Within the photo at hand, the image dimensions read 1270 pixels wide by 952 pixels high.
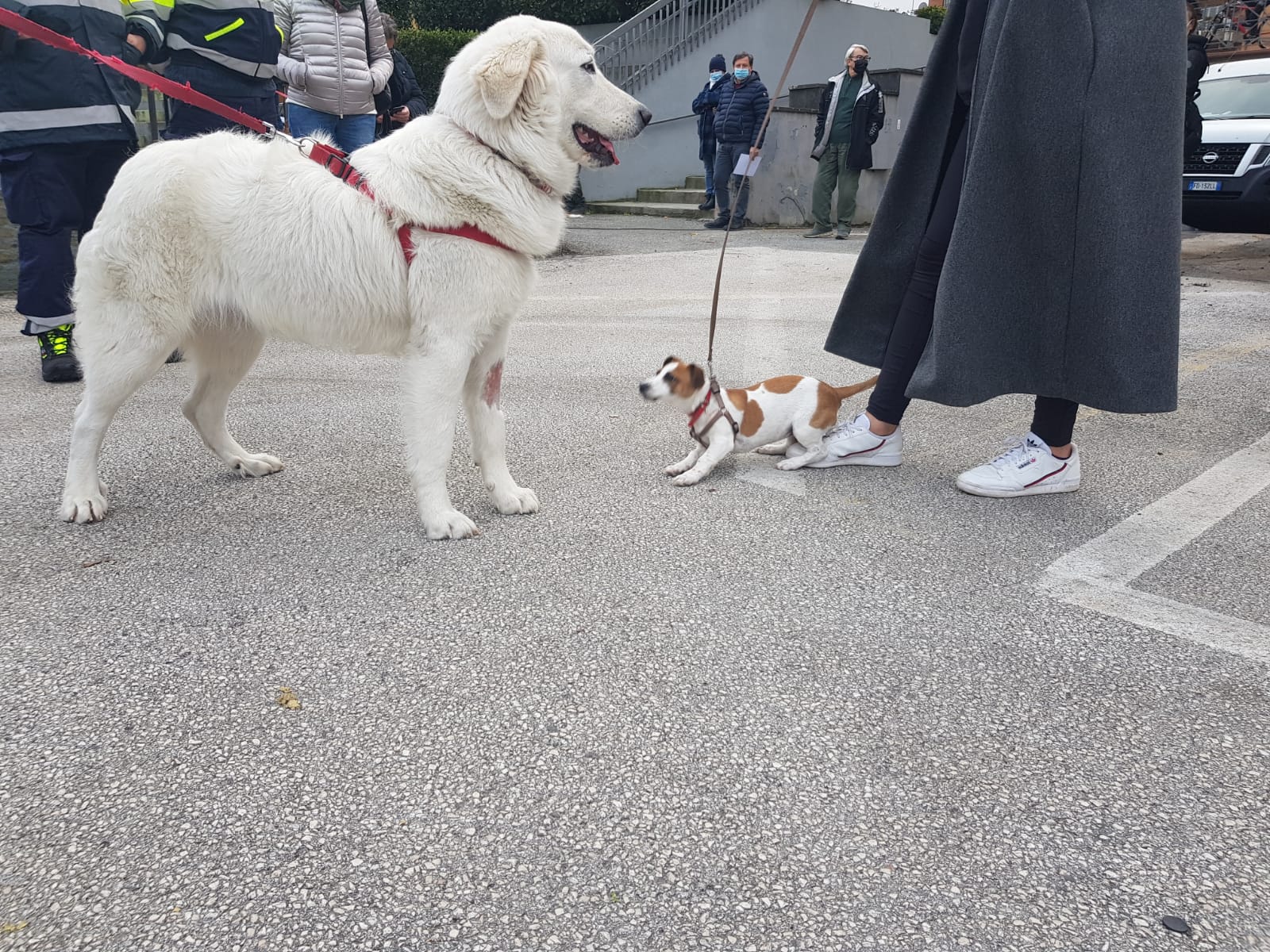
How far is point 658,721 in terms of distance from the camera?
6.54 feet

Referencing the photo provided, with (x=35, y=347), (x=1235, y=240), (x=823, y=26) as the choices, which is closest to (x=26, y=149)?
(x=35, y=347)

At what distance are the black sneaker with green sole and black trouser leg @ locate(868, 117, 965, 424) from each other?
4426 millimetres

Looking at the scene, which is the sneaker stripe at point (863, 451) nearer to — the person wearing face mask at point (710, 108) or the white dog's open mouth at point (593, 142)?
the white dog's open mouth at point (593, 142)

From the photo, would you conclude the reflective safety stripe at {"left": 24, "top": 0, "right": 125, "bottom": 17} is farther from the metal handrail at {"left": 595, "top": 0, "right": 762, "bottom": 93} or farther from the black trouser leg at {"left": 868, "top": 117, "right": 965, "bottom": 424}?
the metal handrail at {"left": 595, "top": 0, "right": 762, "bottom": 93}

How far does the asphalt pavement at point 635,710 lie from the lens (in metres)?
1.50

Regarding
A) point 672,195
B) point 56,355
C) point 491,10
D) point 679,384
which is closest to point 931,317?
point 679,384

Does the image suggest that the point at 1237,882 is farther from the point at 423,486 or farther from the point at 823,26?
the point at 823,26

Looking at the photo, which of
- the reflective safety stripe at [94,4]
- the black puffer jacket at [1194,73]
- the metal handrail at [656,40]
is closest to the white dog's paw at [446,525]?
the reflective safety stripe at [94,4]

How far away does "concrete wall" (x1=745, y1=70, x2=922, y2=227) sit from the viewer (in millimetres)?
14328

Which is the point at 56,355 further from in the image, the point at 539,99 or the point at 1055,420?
the point at 1055,420

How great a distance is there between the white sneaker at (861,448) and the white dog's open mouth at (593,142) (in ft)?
4.92

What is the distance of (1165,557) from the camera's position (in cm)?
286

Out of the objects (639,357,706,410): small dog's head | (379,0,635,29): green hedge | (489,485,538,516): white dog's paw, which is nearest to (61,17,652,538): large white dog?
(489,485,538,516): white dog's paw

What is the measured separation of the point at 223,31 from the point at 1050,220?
4500mm
